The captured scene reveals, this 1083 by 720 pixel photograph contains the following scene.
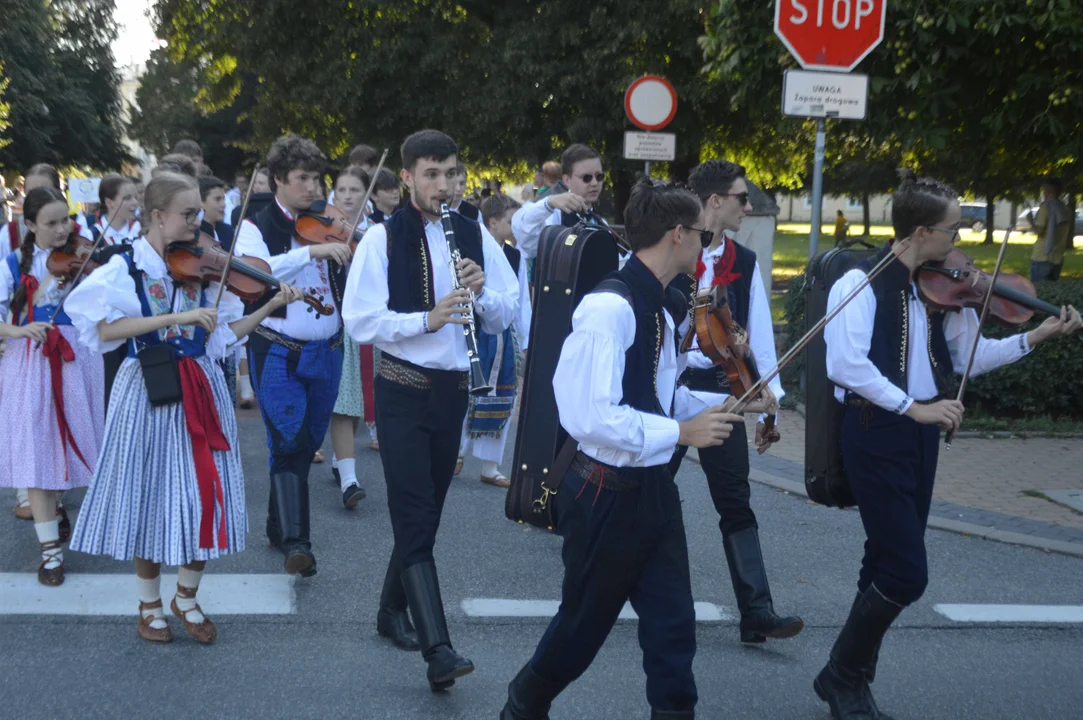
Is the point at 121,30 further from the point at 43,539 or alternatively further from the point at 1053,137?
the point at 43,539

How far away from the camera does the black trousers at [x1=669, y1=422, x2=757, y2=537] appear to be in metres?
4.96

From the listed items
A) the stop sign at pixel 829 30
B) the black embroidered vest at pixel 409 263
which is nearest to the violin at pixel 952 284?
the black embroidered vest at pixel 409 263

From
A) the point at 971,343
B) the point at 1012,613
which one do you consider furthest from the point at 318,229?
the point at 1012,613

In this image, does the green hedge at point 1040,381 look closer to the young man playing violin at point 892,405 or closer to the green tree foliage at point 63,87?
the young man playing violin at point 892,405

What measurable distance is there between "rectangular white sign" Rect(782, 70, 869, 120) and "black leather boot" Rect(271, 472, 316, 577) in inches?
166

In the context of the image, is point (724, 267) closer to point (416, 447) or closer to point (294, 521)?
point (416, 447)

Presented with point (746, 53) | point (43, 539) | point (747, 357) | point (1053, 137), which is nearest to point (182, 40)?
point (746, 53)

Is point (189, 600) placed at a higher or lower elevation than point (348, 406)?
lower

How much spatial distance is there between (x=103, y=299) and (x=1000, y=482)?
227 inches

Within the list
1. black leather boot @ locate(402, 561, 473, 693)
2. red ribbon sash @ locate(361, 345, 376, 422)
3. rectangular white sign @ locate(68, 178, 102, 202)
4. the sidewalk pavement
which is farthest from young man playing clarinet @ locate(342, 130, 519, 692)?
rectangular white sign @ locate(68, 178, 102, 202)

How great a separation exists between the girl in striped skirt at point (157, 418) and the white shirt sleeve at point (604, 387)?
6.12 ft

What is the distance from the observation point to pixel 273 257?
572cm

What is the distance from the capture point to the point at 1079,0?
9.46m

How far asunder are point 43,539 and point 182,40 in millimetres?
20983
